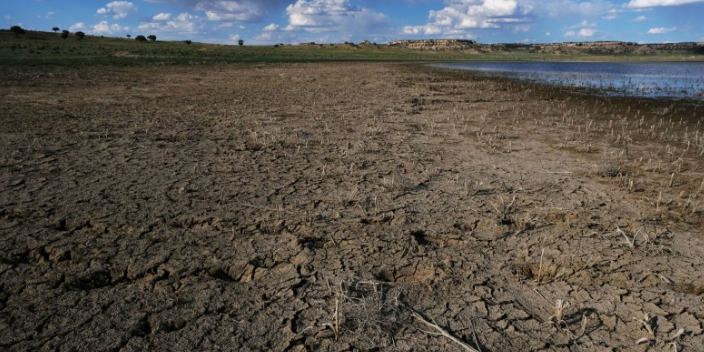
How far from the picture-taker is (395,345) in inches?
113

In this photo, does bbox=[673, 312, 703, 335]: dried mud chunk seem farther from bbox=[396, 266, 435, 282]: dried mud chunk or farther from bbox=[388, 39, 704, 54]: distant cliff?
bbox=[388, 39, 704, 54]: distant cliff

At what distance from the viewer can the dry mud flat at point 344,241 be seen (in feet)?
9.83

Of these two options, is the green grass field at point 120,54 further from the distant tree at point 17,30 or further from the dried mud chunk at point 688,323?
the dried mud chunk at point 688,323

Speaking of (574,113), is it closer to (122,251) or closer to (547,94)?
(547,94)

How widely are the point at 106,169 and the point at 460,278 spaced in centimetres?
515

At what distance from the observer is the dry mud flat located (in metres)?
3.00

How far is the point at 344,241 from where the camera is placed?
4.20 metres

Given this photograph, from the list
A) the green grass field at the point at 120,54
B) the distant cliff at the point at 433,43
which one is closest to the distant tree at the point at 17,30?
the green grass field at the point at 120,54

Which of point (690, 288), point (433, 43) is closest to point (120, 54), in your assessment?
point (690, 288)

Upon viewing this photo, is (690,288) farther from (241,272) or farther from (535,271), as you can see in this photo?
(241,272)

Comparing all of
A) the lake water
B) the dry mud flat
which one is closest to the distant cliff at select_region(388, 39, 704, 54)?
the lake water

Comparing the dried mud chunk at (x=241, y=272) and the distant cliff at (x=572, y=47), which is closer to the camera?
the dried mud chunk at (x=241, y=272)

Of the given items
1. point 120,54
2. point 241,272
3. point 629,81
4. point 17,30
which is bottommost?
point 241,272

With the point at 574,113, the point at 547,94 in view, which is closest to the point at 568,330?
the point at 574,113
